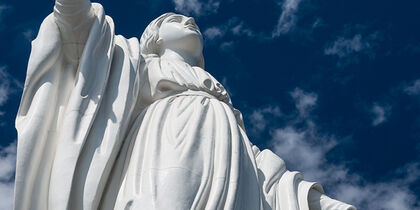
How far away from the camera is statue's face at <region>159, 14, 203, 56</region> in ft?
31.2

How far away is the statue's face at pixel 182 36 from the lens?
9.52 metres

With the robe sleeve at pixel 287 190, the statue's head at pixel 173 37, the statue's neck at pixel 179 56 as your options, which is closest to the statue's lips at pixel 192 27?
the statue's head at pixel 173 37

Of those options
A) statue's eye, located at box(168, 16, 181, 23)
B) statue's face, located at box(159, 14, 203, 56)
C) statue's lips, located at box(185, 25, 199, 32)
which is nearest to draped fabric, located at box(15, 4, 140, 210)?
statue's face, located at box(159, 14, 203, 56)

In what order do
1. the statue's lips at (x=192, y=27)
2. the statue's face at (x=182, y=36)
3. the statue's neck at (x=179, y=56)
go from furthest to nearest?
the statue's lips at (x=192, y=27)
the statue's face at (x=182, y=36)
the statue's neck at (x=179, y=56)

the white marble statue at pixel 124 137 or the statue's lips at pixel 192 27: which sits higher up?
the statue's lips at pixel 192 27

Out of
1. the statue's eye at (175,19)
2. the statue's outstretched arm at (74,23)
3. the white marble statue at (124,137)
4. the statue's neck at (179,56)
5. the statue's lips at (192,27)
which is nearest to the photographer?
the white marble statue at (124,137)

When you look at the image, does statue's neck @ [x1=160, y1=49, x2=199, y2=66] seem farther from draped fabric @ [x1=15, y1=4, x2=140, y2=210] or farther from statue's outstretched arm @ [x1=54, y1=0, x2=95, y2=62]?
statue's outstretched arm @ [x1=54, y1=0, x2=95, y2=62]

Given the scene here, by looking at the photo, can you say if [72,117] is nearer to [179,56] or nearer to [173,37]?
[179,56]

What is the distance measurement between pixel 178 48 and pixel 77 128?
260 centimetres

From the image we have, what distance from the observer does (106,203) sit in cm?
710

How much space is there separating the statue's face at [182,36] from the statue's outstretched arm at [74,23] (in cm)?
174

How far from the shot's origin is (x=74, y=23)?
25.7 feet

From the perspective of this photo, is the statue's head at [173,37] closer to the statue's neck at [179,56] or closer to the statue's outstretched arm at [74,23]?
the statue's neck at [179,56]

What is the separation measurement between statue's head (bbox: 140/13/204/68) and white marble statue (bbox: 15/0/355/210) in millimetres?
762
